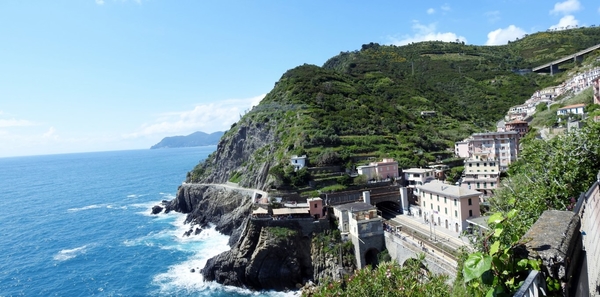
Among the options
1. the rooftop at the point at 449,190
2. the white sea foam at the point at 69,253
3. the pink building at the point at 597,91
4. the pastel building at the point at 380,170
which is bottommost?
the white sea foam at the point at 69,253

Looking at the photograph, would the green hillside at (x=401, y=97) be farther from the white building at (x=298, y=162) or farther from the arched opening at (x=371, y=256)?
the arched opening at (x=371, y=256)

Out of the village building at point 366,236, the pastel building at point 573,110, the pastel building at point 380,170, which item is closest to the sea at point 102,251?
the village building at point 366,236

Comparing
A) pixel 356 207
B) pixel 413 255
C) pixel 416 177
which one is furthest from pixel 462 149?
pixel 413 255

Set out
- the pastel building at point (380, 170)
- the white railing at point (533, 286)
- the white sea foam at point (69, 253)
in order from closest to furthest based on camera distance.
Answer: the white railing at point (533, 286), the white sea foam at point (69, 253), the pastel building at point (380, 170)

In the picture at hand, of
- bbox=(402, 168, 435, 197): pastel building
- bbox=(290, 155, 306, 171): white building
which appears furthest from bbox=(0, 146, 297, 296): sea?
bbox=(402, 168, 435, 197): pastel building

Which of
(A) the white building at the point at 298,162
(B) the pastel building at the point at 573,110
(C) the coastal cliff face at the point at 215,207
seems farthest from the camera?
(B) the pastel building at the point at 573,110

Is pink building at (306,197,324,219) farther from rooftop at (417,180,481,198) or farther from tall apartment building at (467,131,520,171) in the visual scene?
tall apartment building at (467,131,520,171)

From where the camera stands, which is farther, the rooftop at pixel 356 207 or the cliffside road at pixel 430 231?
the rooftop at pixel 356 207
